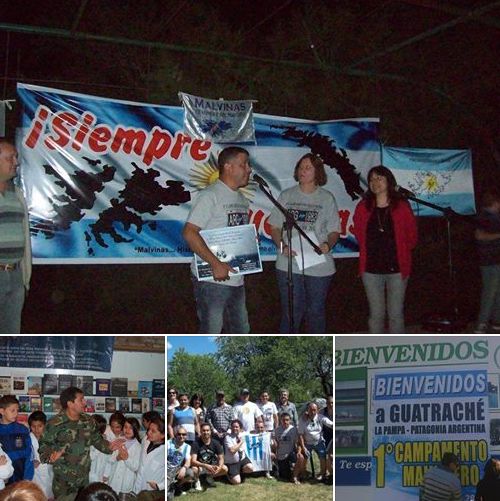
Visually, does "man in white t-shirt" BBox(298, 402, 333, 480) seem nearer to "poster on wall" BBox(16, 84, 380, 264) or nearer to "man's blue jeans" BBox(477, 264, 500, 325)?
"poster on wall" BBox(16, 84, 380, 264)

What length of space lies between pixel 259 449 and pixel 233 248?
2059 millimetres

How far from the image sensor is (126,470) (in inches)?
77.0

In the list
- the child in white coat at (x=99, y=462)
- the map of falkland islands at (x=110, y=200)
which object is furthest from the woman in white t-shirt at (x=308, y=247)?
the child in white coat at (x=99, y=462)

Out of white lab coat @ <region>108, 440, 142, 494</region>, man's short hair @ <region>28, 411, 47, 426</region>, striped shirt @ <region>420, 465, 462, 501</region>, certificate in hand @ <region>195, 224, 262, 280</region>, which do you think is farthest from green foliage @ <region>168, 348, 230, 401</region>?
certificate in hand @ <region>195, 224, 262, 280</region>

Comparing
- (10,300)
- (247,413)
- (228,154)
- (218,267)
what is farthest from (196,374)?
(228,154)

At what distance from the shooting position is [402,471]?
1.88 metres

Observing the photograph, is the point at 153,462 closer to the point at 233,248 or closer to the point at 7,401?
the point at 7,401

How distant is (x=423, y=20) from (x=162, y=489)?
3.99m

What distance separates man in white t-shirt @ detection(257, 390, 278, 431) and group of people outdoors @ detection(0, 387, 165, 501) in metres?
0.28

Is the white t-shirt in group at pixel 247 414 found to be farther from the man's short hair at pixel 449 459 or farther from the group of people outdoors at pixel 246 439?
the man's short hair at pixel 449 459

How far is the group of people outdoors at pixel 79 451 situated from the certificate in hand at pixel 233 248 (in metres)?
1.84

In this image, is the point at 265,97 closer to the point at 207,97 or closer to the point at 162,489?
the point at 207,97

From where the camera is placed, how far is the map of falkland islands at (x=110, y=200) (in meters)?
4.20

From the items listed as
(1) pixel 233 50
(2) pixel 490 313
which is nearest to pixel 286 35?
(1) pixel 233 50
